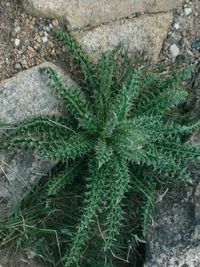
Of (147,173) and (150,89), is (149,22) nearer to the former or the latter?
(150,89)

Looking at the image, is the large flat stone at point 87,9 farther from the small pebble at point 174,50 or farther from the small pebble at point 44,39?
the small pebble at point 174,50

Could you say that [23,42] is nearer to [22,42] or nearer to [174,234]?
[22,42]

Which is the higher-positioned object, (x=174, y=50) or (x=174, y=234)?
(x=174, y=50)

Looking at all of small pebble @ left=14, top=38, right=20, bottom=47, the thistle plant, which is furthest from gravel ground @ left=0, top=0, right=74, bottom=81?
the thistle plant

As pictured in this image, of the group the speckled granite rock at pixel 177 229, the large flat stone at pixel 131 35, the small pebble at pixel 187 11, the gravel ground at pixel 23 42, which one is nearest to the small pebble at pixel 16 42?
the gravel ground at pixel 23 42

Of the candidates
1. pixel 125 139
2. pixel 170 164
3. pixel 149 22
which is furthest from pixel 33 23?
pixel 170 164

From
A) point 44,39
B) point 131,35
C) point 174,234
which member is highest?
point 44,39

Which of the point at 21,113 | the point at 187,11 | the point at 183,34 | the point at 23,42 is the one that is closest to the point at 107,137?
the point at 21,113

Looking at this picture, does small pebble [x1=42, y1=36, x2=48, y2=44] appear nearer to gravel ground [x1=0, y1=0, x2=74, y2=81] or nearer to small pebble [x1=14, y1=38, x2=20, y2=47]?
gravel ground [x1=0, y1=0, x2=74, y2=81]
